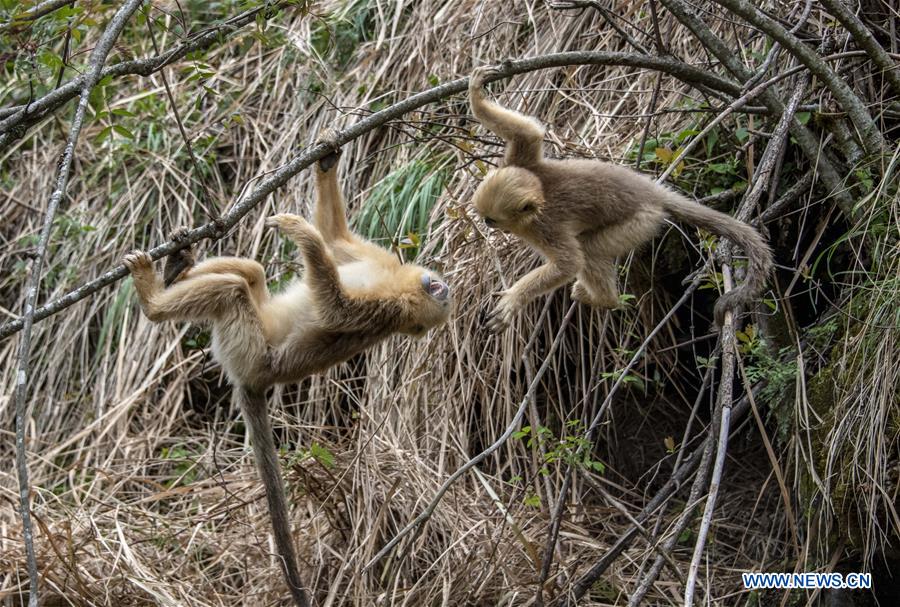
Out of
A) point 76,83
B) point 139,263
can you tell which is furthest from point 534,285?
point 76,83

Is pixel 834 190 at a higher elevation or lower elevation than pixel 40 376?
higher

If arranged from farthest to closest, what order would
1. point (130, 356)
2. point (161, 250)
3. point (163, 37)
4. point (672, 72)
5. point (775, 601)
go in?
1. point (163, 37)
2. point (130, 356)
3. point (775, 601)
4. point (672, 72)
5. point (161, 250)

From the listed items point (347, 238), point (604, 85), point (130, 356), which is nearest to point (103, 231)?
point (130, 356)

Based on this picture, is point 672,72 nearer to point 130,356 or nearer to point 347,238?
point 347,238

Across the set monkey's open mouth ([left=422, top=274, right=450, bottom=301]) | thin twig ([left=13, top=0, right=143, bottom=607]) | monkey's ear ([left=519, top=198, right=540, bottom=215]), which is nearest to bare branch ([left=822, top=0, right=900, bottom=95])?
monkey's ear ([left=519, top=198, right=540, bottom=215])

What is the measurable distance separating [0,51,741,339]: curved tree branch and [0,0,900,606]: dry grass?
493 millimetres

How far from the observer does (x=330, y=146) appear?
145 inches

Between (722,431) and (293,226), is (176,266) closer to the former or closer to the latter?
(293,226)

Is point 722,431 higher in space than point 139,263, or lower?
lower

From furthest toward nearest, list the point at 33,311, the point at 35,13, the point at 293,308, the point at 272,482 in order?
the point at 293,308
the point at 272,482
the point at 35,13
the point at 33,311

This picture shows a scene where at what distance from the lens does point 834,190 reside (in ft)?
13.9

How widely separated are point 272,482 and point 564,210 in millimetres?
1789

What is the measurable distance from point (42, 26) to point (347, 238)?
5.30 ft

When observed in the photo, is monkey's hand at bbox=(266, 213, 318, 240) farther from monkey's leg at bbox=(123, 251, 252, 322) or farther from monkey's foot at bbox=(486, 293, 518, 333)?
monkey's foot at bbox=(486, 293, 518, 333)
